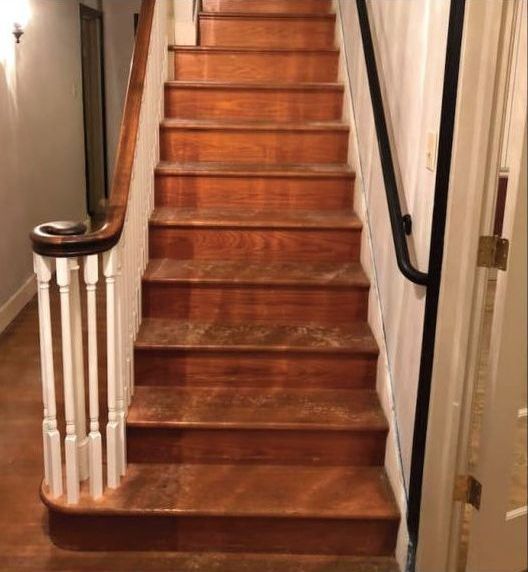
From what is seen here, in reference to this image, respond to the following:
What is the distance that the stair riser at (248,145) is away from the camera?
3615mm

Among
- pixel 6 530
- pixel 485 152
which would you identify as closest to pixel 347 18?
pixel 485 152

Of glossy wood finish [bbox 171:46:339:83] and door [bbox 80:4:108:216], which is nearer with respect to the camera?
glossy wood finish [bbox 171:46:339:83]

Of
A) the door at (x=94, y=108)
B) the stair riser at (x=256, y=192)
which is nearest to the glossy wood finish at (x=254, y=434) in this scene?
the stair riser at (x=256, y=192)

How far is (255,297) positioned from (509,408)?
4.42ft

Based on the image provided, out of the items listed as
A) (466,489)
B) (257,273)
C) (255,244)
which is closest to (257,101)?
(255,244)

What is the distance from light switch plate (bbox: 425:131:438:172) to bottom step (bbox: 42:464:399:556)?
45.0 inches

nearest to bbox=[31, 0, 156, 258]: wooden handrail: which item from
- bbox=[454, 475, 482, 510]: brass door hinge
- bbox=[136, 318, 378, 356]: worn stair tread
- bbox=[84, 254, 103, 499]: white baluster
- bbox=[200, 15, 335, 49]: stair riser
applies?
bbox=[84, 254, 103, 499]: white baluster

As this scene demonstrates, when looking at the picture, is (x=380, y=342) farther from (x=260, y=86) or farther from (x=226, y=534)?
(x=260, y=86)

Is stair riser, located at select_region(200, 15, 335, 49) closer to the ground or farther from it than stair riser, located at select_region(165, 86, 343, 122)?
farther from it

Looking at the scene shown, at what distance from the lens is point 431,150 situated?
2.13 m

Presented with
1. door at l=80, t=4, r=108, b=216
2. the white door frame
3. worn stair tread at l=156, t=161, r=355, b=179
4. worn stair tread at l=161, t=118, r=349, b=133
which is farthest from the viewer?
door at l=80, t=4, r=108, b=216

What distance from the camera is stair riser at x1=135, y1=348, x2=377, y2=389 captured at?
2.79m

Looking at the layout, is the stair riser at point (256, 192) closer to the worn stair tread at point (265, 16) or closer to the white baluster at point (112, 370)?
the white baluster at point (112, 370)

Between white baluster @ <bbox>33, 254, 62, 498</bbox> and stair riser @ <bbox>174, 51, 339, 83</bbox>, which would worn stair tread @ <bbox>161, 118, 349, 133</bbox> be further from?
white baluster @ <bbox>33, 254, 62, 498</bbox>
